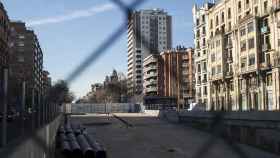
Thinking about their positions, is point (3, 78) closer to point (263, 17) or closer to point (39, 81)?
point (39, 81)

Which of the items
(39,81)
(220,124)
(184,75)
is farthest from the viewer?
(39,81)

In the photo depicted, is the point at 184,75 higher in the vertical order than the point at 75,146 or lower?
higher

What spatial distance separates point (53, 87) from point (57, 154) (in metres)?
18.1

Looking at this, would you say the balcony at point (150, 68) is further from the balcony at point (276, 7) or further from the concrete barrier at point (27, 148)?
the balcony at point (276, 7)

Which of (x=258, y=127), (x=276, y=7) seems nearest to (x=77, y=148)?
(x=258, y=127)

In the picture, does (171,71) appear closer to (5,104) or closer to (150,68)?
(150,68)

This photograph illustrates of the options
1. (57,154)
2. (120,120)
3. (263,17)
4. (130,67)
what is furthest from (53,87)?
(120,120)

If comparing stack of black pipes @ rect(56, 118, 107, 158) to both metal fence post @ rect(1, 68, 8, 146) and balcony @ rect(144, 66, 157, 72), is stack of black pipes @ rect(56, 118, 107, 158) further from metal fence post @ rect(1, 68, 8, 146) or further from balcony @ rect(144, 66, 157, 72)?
balcony @ rect(144, 66, 157, 72)

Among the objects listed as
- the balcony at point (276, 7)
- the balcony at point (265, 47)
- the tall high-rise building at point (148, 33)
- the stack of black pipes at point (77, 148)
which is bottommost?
the stack of black pipes at point (77, 148)

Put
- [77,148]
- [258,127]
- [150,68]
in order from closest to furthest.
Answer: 1. [150,68]
2. [77,148]
3. [258,127]

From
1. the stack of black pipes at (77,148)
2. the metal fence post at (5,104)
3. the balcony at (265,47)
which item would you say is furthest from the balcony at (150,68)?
the balcony at (265,47)

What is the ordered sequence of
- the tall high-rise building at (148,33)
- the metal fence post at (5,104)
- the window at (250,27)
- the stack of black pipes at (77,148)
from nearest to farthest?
the tall high-rise building at (148,33)
the metal fence post at (5,104)
the stack of black pipes at (77,148)
the window at (250,27)

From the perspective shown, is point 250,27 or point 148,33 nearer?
point 148,33

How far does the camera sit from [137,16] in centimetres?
184
